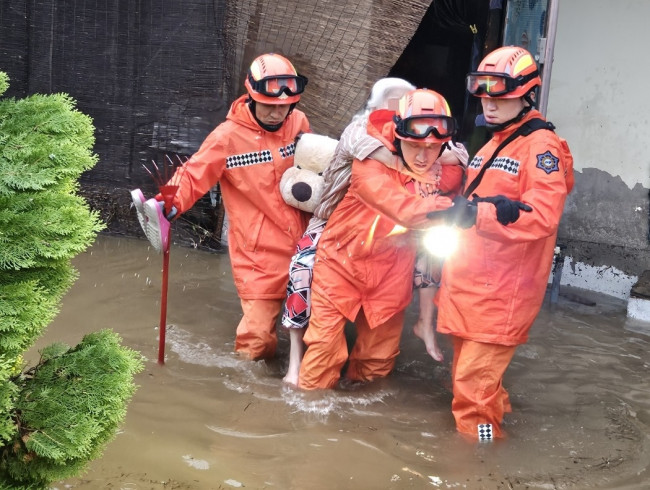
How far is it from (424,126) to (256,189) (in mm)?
1269

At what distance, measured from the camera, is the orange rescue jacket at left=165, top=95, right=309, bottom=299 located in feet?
15.9

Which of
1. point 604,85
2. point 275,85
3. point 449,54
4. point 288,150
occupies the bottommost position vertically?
point 288,150

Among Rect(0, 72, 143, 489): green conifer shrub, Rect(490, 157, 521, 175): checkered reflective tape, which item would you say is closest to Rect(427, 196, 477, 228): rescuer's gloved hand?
Rect(490, 157, 521, 175): checkered reflective tape

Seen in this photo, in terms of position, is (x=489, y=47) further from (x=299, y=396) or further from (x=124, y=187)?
(x=299, y=396)

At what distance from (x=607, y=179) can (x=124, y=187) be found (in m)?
4.05

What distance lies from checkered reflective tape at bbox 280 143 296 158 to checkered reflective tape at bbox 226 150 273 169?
0.09 meters

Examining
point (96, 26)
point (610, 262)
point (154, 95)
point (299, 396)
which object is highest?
point (96, 26)

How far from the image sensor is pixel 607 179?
6.50 metres

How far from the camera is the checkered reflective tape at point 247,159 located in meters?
4.89

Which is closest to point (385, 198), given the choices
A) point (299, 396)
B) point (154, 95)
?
point (299, 396)

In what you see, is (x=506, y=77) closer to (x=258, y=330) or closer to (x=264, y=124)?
(x=264, y=124)

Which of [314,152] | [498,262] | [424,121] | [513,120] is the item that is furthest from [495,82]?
[314,152]

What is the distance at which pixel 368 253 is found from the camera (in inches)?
175

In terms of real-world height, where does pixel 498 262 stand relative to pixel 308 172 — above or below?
below
